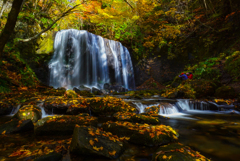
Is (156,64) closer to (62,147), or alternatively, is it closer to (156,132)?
(156,132)

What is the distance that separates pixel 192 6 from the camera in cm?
1484

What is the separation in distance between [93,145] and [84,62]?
12984 mm

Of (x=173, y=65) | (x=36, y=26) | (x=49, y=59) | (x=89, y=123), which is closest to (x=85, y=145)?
(x=89, y=123)

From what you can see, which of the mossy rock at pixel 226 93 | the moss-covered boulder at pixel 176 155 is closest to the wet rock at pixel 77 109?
the moss-covered boulder at pixel 176 155

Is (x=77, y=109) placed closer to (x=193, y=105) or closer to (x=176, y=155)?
(x=176, y=155)

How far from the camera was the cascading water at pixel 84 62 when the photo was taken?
13.3 m

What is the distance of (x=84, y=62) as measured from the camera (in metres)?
14.5

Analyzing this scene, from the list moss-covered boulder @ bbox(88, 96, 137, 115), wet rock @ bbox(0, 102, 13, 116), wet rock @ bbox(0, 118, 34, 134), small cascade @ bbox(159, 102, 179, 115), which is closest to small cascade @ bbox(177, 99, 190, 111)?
small cascade @ bbox(159, 102, 179, 115)

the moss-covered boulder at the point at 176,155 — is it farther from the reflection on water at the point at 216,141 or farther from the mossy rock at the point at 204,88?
the mossy rock at the point at 204,88

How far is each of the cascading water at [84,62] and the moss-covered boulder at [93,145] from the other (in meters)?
11.5

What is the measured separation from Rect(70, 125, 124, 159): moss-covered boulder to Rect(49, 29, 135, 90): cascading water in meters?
11.5

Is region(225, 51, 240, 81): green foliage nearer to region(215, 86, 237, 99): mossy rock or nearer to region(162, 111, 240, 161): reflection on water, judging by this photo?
region(215, 86, 237, 99): mossy rock

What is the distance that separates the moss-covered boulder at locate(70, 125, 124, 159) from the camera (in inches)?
88.7

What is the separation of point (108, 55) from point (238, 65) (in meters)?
11.7
